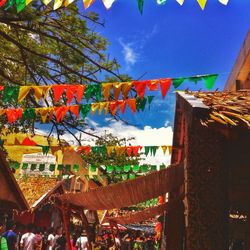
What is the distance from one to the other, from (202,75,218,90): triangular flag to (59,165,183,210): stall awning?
213cm

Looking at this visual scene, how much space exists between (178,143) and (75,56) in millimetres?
4951

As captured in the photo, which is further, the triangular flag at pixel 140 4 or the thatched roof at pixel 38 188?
the thatched roof at pixel 38 188

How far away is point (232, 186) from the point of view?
5008mm

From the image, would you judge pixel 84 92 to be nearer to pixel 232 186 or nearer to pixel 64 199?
pixel 64 199

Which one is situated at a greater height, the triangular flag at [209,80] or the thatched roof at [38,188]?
the triangular flag at [209,80]

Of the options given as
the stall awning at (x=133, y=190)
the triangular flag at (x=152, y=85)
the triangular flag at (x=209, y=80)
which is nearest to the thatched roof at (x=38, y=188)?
the stall awning at (x=133, y=190)

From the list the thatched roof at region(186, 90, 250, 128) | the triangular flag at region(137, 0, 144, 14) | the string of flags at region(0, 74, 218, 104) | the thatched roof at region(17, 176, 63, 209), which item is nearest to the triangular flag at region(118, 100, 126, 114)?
the string of flags at region(0, 74, 218, 104)

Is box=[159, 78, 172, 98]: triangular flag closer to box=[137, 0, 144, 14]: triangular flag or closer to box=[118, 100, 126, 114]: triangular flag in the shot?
box=[118, 100, 126, 114]: triangular flag

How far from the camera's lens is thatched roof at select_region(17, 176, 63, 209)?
22150mm

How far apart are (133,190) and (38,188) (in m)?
17.9

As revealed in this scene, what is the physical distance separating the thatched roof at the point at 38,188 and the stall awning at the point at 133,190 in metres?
13.8

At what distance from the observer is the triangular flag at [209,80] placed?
24.1 feet

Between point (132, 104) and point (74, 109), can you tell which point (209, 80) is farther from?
point (74, 109)

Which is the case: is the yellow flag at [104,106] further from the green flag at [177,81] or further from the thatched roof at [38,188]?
the thatched roof at [38,188]
